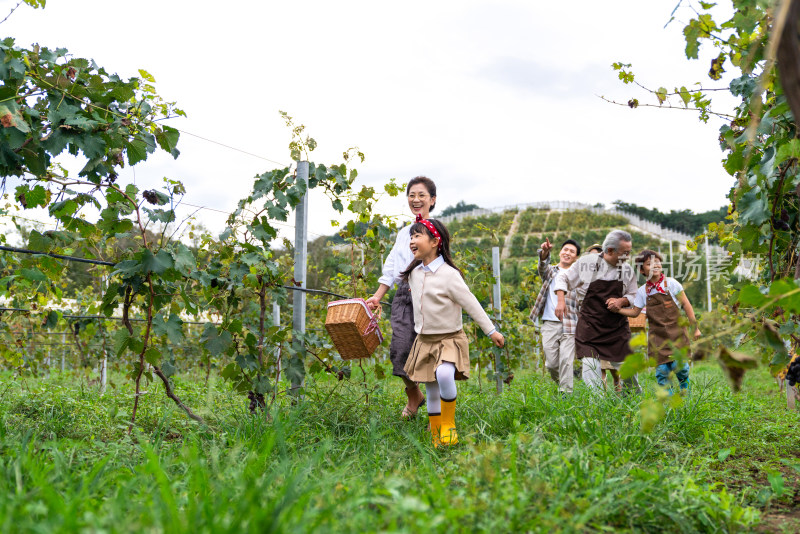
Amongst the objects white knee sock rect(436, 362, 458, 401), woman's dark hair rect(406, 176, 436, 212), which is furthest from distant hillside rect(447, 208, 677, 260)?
white knee sock rect(436, 362, 458, 401)

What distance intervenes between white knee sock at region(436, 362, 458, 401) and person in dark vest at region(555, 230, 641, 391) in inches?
73.2

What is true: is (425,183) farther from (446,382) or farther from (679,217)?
(679,217)

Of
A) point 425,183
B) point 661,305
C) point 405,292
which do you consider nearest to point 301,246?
point 405,292

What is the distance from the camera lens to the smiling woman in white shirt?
378cm

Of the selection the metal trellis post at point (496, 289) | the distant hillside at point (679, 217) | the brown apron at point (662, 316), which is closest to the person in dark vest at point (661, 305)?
the brown apron at point (662, 316)

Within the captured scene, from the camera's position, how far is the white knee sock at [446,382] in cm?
328

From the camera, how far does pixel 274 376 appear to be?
3.74 metres

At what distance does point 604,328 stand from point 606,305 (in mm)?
184

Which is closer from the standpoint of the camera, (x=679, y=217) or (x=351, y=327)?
(x=351, y=327)

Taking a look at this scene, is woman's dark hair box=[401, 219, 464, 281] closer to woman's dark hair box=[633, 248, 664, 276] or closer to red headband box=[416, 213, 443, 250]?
red headband box=[416, 213, 443, 250]

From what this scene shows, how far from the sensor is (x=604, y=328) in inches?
192

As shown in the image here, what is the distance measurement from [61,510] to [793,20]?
189 centimetres

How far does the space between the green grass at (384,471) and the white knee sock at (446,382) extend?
0.27 meters

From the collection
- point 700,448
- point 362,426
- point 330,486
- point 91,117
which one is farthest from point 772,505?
point 91,117
